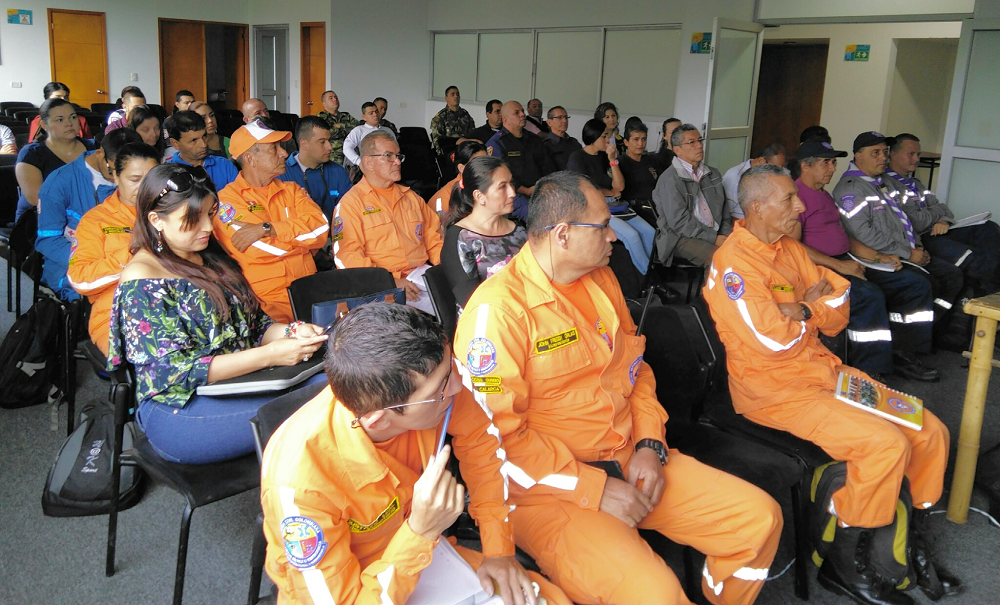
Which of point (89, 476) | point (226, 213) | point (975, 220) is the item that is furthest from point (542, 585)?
point (975, 220)

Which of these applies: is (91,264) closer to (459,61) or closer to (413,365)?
(413,365)

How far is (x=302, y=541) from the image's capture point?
1.19 m

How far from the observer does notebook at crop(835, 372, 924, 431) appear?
2250 millimetres

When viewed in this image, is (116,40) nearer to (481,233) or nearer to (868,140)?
(481,233)

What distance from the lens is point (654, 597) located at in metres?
1.55

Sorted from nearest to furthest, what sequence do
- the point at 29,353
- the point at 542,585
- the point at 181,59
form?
the point at 542,585
the point at 29,353
the point at 181,59

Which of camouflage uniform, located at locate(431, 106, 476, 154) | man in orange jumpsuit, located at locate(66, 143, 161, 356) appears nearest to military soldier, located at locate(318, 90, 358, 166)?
camouflage uniform, located at locate(431, 106, 476, 154)

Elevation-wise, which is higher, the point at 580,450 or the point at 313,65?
the point at 313,65

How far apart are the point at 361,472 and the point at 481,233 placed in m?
1.96

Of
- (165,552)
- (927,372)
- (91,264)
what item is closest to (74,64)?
(91,264)

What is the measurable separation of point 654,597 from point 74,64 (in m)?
12.2

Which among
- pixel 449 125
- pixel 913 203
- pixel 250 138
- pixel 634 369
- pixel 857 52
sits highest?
pixel 857 52

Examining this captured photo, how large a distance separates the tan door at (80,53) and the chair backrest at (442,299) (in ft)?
34.2

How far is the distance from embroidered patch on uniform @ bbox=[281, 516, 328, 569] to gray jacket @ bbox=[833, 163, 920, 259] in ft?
12.9
